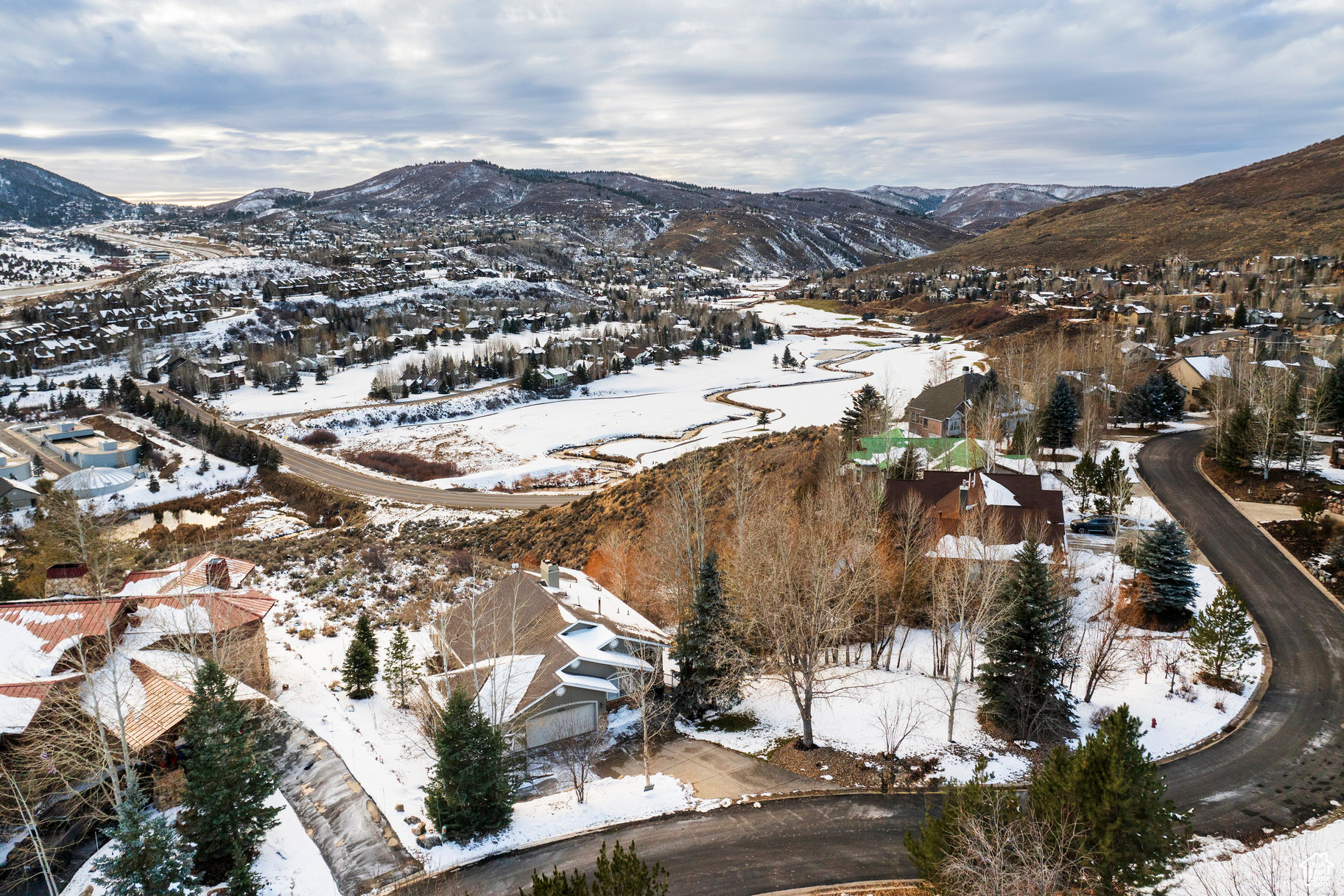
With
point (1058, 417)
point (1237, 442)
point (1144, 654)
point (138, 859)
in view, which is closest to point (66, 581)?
point (138, 859)

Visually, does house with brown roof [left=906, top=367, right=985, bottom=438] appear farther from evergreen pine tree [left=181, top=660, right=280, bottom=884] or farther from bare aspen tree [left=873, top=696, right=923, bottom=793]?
evergreen pine tree [left=181, top=660, right=280, bottom=884]

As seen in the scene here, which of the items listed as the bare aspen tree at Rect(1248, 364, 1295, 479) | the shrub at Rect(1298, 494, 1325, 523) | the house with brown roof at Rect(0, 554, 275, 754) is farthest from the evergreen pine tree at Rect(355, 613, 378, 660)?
the bare aspen tree at Rect(1248, 364, 1295, 479)

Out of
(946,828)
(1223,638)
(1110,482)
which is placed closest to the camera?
(946,828)

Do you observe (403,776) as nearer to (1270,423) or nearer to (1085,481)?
(1085,481)

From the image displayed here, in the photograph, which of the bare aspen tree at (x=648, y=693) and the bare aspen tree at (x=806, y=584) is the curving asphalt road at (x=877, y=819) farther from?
the bare aspen tree at (x=806, y=584)

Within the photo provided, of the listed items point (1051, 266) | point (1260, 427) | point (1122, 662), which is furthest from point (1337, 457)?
point (1051, 266)
